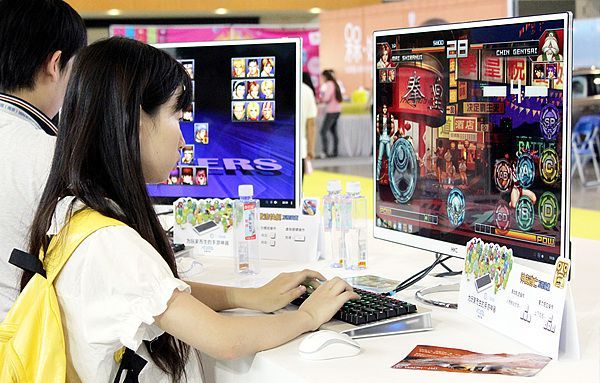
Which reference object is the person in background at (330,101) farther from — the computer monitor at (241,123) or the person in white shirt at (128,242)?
the person in white shirt at (128,242)

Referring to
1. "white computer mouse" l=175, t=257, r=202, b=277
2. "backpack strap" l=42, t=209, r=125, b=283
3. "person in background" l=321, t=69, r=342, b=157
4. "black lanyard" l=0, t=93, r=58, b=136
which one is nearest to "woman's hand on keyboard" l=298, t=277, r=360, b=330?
"backpack strap" l=42, t=209, r=125, b=283

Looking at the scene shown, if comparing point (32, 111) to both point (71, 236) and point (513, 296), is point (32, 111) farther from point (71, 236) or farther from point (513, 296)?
point (513, 296)

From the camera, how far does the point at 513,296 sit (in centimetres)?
147

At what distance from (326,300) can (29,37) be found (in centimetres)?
93

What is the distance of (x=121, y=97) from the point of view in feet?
4.68

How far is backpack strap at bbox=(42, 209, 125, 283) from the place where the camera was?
53.1 inches

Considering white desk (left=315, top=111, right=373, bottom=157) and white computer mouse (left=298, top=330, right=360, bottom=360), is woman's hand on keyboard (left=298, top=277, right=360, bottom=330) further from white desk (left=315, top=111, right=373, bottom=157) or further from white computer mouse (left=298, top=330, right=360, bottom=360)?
white desk (left=315, top=111, right=373, bottom=157)

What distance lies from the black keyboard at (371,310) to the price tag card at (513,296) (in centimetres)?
13

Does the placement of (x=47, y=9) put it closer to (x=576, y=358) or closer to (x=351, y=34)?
(x=576, y=358)

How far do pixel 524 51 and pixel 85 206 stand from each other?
2.81ft

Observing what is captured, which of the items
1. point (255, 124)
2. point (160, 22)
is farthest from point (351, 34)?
point (255, 124)

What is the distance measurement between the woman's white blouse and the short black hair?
0.65m

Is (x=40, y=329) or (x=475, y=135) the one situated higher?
(x=475, y=135)

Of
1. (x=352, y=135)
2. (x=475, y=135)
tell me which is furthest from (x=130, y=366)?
(x=352, y=135)
